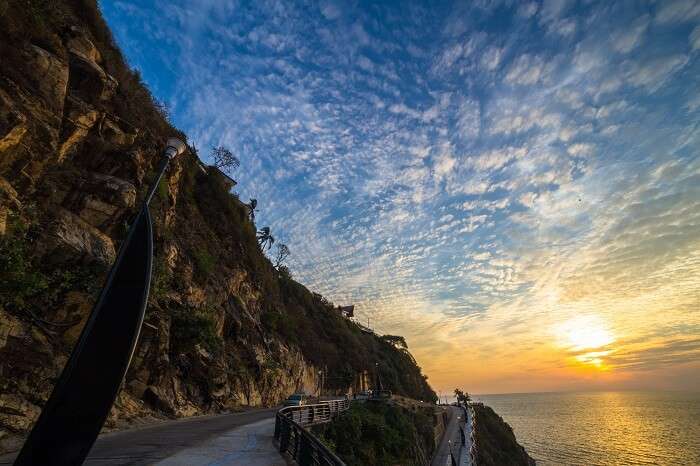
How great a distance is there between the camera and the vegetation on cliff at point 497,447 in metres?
49.9

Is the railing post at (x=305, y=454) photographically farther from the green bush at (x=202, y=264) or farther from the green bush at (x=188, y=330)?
the green bush at (x=202, y=264)

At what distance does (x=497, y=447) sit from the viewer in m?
58.8

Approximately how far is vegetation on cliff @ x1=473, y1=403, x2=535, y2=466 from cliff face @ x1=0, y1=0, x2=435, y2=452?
3601 cm

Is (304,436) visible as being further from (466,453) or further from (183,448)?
(466,453)

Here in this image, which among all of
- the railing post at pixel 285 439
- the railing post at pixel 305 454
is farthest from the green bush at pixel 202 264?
the railing post at pixel 305 454

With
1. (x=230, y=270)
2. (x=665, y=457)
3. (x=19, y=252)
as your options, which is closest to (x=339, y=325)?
(x=230, y=270)

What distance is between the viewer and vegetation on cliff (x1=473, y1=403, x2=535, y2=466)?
49.9 meters

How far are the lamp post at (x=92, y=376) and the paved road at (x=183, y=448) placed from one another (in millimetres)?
4547

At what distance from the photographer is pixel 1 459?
7188 millimetres

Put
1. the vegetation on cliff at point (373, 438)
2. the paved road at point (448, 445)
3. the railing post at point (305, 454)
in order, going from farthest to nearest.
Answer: the paved road at point (448, 445), the vegetation on cliff at point (373, 438), the railing post at point (305, 454)

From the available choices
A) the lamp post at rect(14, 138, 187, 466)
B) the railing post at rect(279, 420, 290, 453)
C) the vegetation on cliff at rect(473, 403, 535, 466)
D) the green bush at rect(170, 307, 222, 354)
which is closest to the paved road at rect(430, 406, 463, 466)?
the vegetation on cliff at rect(473, 403, 535, 466)

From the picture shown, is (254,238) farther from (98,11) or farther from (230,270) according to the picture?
(98,11)

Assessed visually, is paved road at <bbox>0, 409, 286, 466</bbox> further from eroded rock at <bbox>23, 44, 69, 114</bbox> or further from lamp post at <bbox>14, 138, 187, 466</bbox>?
eroded rock at <bbox>23, 44, 69, 114</bbox>

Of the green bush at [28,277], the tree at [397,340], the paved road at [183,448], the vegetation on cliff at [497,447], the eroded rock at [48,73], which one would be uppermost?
the tree at [397,340]
